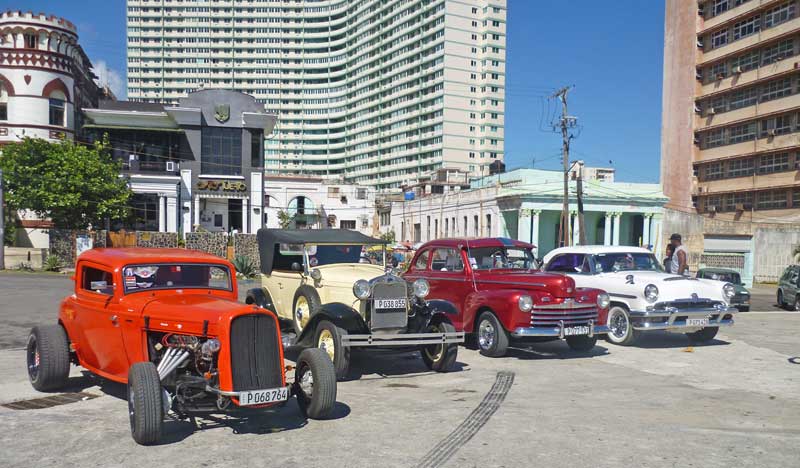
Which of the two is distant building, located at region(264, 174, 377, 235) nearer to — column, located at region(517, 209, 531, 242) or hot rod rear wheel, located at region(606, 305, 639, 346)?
column, located at region(517, 209, 531, 242)

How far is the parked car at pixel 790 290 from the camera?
2195cm

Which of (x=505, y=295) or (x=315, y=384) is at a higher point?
(x=505, y=295)

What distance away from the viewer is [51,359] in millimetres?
7848

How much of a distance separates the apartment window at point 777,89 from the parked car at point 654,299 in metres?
44.2

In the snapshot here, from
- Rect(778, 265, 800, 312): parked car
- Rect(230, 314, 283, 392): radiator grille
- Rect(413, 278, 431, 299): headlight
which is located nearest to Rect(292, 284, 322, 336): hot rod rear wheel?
Rect(413, 278, 431, 299): headlight

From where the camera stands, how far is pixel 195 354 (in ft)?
20.7

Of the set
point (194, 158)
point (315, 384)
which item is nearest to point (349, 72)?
point (194, 158)

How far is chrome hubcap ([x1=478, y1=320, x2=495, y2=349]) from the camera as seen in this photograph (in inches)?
431

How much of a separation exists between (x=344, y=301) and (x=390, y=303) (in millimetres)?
899

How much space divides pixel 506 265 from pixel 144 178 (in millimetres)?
35447

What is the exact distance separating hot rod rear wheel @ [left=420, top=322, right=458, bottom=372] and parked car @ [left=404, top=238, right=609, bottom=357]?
94 cm

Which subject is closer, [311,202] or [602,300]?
[602,300]

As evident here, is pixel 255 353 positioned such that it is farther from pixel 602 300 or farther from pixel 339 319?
pixel 602 300

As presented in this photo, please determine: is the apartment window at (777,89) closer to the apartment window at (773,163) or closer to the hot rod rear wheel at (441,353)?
the apartment window at (773,163)
